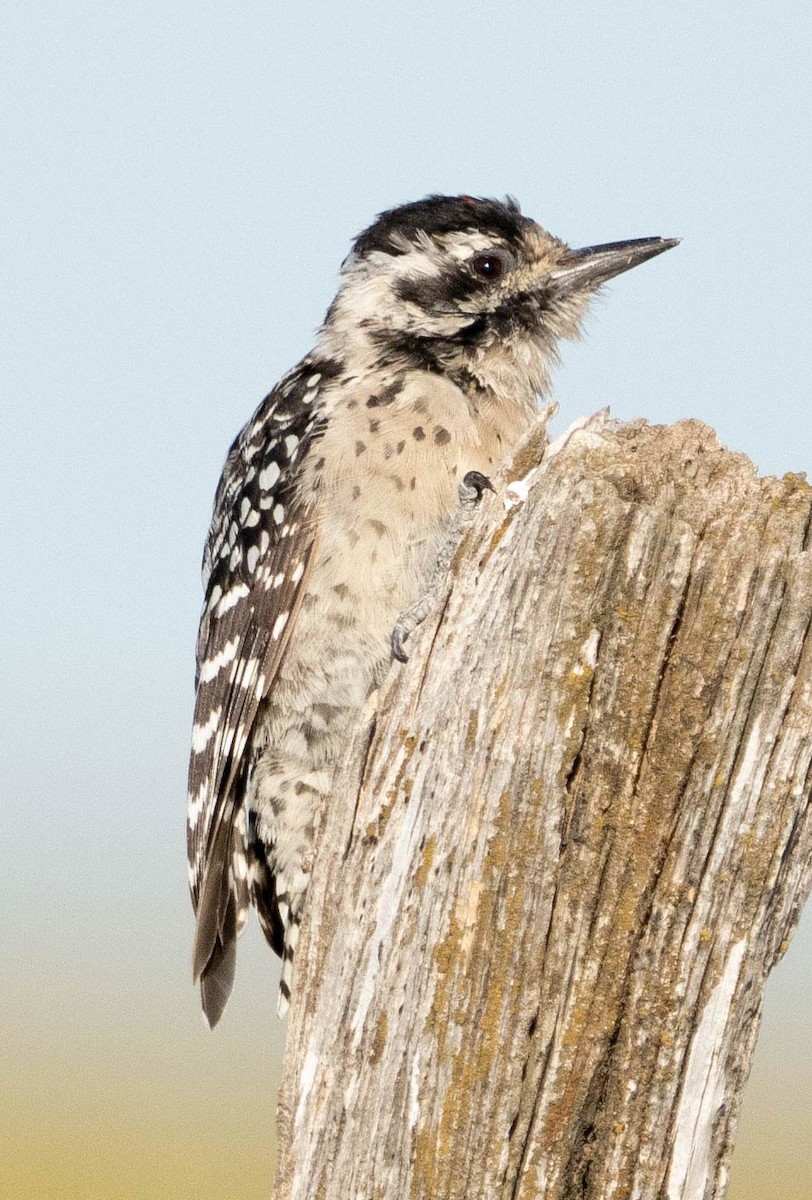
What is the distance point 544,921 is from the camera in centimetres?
324

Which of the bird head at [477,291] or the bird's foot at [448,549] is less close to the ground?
the bird head at [477,291]

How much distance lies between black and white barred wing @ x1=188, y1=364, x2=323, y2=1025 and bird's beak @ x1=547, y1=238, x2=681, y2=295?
1075 millimetres

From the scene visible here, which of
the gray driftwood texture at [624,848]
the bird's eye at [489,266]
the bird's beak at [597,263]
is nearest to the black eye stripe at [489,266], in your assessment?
the bird's eye at [489,266]

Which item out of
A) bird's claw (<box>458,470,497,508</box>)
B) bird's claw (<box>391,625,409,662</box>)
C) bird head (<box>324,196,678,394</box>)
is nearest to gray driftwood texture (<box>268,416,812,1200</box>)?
bird's claw (<box>391,625,409,662</box>)

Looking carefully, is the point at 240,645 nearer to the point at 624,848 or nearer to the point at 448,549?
the point at 448,549

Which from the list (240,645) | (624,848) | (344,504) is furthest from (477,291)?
(624,848)

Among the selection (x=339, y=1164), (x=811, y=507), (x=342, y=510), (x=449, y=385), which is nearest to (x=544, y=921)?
(x=339, y=1164)

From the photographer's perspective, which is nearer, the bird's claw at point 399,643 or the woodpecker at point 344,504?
the bird's claw at point 399,643

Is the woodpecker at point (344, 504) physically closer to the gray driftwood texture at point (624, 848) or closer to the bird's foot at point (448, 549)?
the bird's foot at point (448, 549)

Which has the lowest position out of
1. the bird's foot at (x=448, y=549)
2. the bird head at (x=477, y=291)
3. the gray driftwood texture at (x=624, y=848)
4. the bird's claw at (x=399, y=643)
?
the gray driftwood texture at (x=624, y=848)

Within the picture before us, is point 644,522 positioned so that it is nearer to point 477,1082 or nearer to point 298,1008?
point 477,1082

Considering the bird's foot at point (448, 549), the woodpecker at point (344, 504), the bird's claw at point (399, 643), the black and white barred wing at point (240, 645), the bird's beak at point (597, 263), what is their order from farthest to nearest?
the bird's beak at point (597, 263) → the black and white barred wing at point (240, 645) → the woodpecker at point (344, 504) → the bird's foot at point (448, 549) → the bird's claw at point (399, 643)

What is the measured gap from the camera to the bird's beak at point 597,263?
541 centimetres

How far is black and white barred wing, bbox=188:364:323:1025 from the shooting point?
4934 mm
